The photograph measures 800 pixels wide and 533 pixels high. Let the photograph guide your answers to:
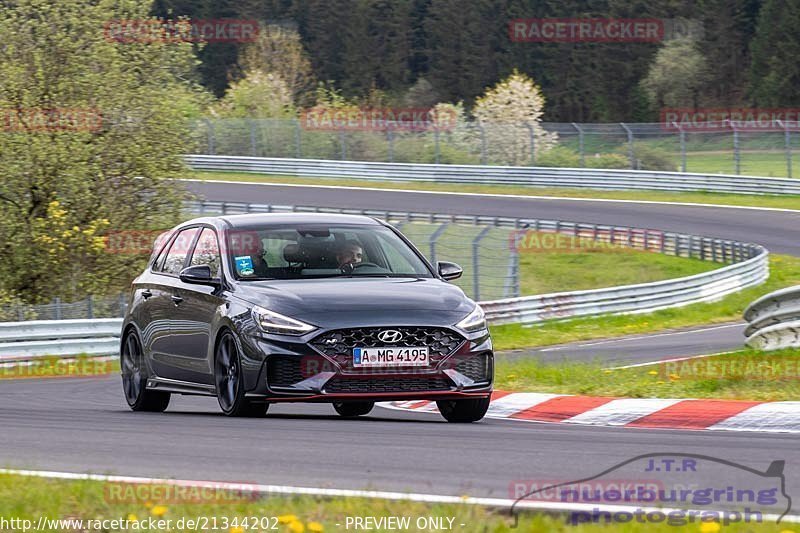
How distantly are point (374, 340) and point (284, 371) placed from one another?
0.64m

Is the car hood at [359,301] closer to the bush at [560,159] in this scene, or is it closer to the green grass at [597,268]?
the green grass at [597,268]

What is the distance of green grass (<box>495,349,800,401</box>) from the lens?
456 inches

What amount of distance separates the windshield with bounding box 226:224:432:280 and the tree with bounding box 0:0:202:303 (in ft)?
55.3

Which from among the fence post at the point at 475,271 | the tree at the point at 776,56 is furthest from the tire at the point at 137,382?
the tree at the point at 776,56

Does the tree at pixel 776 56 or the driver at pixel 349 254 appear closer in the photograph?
the driver at pixel 349 254

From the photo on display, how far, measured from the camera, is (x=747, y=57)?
308ft

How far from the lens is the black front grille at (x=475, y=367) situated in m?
10.0

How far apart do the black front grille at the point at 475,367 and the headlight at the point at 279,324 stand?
3.49 ft

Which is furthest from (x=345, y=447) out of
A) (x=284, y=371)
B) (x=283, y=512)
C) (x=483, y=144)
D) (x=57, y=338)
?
(x=483, y=144)

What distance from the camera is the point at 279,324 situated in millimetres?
9883

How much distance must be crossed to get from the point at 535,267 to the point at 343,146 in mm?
24322

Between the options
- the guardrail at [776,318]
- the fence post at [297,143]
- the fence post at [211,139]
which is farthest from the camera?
the fence post at [211,139]

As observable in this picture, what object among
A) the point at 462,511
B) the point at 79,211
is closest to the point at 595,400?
the point at 462,511

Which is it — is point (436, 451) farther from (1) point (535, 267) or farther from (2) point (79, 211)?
(1) point (535, 267)
